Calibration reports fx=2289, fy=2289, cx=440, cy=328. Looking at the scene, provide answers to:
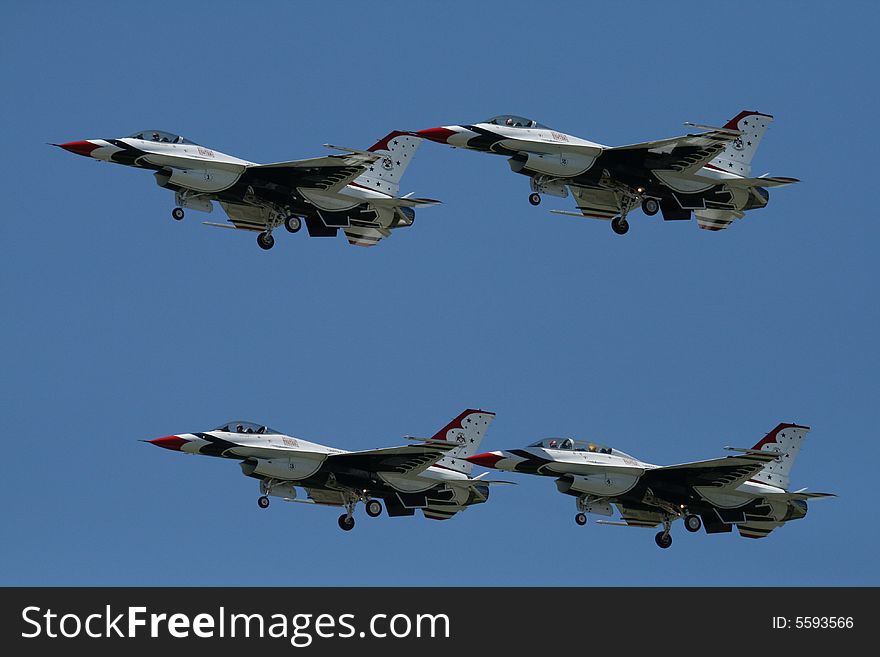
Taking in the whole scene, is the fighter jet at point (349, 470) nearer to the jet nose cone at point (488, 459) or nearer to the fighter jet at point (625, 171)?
the jet nose cone at point (488, 459)

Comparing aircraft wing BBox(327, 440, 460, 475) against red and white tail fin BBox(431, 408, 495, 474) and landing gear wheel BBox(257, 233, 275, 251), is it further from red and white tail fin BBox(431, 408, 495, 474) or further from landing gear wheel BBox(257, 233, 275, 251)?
landing gear wheel BBox(257, 233, 275, 251)

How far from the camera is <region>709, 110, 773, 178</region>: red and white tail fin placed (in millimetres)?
87438

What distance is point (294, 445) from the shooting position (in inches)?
3302

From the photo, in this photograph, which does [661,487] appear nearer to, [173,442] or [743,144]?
[743,144]

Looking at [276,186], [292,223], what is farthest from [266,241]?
[276,186]

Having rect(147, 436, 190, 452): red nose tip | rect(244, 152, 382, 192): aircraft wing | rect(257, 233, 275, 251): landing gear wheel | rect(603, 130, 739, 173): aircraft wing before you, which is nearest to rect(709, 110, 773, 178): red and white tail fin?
rect(603, 130, 739, 173): aircraft wing

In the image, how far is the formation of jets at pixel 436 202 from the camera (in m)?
82.0

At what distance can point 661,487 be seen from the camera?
84.9 metres

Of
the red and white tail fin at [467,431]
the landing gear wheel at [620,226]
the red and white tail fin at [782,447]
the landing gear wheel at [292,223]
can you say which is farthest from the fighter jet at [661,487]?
the landing gear wheel at [292,223]

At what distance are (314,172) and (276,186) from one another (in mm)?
1487

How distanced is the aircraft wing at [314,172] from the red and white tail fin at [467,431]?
10.9 m
